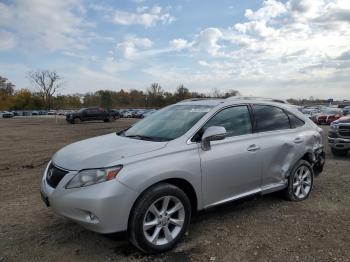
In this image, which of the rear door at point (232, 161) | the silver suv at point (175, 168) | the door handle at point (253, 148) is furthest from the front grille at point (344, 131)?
the door handle at point (253, 148)

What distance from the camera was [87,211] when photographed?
3.73m

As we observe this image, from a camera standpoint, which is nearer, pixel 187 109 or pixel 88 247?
pixel 88 247

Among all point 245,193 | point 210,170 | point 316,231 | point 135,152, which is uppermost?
point 135,152

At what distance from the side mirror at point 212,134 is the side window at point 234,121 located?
0.84 feet

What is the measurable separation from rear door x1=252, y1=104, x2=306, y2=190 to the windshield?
3.16 ft

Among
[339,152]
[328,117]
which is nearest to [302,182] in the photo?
[339,152]

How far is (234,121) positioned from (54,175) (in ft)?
7.97

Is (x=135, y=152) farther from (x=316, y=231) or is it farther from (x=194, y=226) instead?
(x=316, y=231)

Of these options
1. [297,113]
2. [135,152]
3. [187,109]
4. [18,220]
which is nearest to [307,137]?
[297,113]

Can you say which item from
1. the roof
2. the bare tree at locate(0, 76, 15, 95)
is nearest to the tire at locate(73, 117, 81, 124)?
the roof

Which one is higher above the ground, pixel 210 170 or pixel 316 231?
pixel 210 170

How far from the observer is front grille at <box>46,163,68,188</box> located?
4.04m

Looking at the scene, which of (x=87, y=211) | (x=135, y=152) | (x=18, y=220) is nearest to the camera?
(x=87, y=211)

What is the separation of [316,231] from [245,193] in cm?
99
